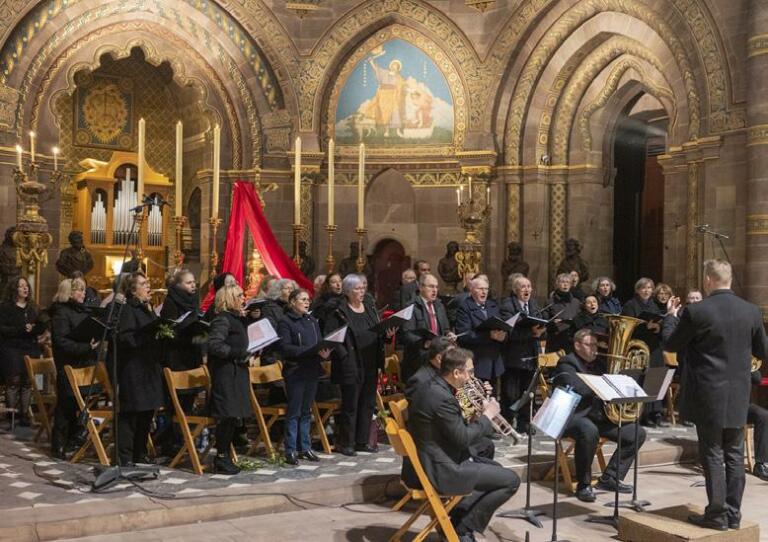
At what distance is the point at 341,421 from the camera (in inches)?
344

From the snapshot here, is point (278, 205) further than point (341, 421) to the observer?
Yes

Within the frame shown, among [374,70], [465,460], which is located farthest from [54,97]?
[465,460]

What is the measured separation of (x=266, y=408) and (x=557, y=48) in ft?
30.1

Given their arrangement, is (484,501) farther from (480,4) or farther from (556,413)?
(480,4)

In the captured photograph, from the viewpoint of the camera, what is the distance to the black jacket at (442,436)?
591 cm

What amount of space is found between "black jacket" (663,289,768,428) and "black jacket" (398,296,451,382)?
281 centimetres

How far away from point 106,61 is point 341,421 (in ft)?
39.5

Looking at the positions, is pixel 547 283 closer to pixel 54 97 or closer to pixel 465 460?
pixel 54 97

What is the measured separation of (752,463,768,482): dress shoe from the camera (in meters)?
8.50

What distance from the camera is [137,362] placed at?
759 centimetres

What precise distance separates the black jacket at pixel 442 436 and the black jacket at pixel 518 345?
377cm

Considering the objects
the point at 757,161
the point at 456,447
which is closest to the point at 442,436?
the point at 456,447

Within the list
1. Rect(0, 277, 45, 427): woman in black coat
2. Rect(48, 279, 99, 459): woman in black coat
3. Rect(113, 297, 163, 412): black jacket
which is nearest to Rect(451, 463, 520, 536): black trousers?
Rect(113, 297, 163, 412): black jacket

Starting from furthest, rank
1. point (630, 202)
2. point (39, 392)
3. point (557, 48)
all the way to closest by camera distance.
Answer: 1. point (630, 202)
2. point (557, 48)
3. point (39, 392)
